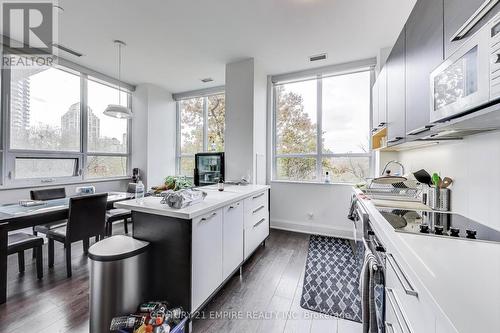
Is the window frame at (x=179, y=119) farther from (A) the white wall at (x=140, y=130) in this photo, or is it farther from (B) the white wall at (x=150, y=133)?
A: (A) the white wall at (x=140, y=130)

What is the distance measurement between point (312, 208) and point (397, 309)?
108 inches

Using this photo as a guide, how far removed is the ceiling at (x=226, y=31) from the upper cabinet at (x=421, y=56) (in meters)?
1.12

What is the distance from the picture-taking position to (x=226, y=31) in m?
2.68

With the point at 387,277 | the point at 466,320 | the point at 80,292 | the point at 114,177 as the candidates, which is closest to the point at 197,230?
the point at 387,277

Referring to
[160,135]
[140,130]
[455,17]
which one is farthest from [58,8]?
[455,17]

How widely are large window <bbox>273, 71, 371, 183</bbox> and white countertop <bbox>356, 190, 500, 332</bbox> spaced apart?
261 centimetres

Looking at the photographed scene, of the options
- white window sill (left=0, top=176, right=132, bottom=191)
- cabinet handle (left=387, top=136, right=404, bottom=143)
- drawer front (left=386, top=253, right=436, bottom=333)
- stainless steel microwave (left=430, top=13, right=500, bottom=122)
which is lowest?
drawer front (left=386, top=253, right=436, bottom=333)

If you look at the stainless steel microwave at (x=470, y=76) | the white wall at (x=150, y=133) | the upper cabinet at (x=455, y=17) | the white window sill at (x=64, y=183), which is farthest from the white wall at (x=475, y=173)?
the white window sill at (x=64, y=183)

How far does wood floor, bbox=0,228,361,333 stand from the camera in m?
1.58

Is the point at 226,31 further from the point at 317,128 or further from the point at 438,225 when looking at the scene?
the point at 438,225

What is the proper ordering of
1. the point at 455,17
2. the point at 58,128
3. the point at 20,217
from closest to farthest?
1. the point at 455,17
2. the point at 20,217
3. the point at 58,128

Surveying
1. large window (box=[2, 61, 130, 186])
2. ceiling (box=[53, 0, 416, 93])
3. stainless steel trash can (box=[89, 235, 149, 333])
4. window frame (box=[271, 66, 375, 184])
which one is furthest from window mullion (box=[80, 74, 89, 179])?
window frame (box=[271, 66, 375, 184])

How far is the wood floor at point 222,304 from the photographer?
1577mm

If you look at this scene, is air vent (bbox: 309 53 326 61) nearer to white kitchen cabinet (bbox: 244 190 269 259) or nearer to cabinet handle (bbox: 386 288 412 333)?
white kitchen cabinet (bbox: 244 190 269 259)
